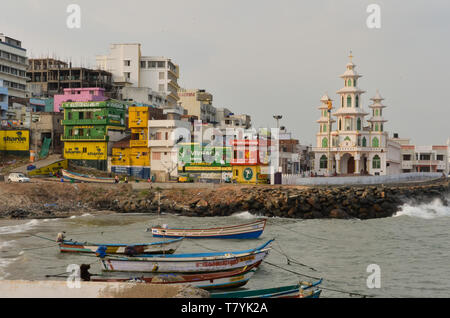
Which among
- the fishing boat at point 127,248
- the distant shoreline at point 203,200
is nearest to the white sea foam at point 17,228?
the distant shoreline at point 203,200

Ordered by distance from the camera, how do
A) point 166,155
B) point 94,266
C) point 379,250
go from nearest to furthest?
1. point 94,266
2. point 379,250
3. point 166,155

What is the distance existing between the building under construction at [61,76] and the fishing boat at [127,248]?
2510 inches

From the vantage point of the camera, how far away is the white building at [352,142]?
3105 inches

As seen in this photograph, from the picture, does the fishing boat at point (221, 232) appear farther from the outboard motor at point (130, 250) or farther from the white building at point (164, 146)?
the white building at point (164, 146)

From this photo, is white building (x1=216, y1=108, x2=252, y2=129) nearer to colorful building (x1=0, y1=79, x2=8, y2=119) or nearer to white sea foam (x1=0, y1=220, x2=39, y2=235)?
colorful building (x1=0, y1=79, x2=8, y2=119)

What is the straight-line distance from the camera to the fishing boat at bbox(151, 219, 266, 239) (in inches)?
1396

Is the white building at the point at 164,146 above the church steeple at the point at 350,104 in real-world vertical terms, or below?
below

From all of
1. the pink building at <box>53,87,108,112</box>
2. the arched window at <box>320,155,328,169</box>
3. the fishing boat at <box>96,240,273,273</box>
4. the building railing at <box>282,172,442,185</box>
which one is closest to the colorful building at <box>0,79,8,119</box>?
the pink building at <box>53,87,108,112</box>

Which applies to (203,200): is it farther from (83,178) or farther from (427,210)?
(427,210)
